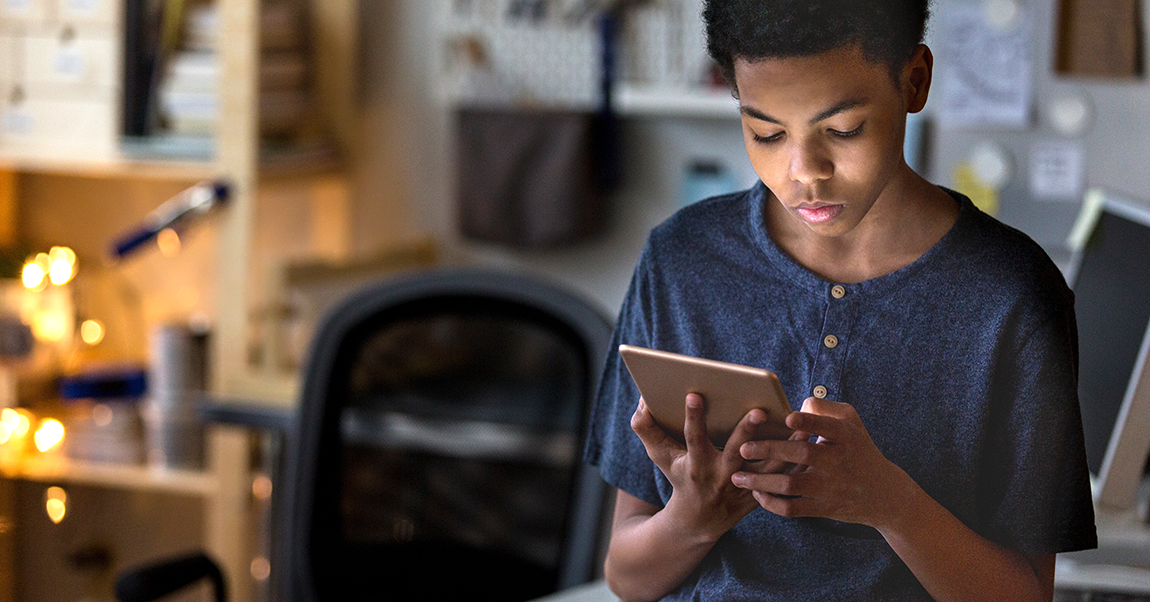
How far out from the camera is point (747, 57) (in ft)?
1.43

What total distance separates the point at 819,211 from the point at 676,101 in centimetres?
135

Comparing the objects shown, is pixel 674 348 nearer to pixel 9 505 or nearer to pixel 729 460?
pixel 729 460

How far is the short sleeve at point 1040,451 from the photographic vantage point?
17.4 inches

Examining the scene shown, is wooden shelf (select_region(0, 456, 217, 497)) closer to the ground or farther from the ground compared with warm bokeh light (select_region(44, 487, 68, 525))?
farther from the ground

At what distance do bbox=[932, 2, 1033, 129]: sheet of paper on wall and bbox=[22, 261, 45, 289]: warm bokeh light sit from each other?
155cm

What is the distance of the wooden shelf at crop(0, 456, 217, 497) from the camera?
1733 mm

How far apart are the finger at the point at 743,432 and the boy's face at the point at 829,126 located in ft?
0.26

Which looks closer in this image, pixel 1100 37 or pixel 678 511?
pixel 678 511

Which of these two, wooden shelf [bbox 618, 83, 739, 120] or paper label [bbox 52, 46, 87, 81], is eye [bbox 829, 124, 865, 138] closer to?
wooden shelf [bbox 618, 83, 739, 120]

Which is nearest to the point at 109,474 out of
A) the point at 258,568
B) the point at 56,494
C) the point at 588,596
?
the point at 56,494

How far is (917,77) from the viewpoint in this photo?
1.42 feet

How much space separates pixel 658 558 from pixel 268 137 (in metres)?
1.45

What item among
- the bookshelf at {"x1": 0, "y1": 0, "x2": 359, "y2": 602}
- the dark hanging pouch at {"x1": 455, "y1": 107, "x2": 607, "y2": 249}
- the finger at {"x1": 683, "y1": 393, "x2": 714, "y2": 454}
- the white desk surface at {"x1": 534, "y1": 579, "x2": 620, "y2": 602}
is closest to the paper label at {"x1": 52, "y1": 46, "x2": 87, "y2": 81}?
the bookshelf at {"x1": 0, "y1": 0, "x2": 359, "y2": 602}

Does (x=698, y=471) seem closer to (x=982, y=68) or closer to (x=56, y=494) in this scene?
(x=982, y=68)
